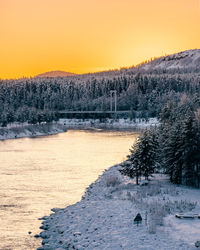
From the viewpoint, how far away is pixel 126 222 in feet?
67.6

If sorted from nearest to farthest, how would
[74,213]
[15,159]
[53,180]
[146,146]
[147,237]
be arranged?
[147,237] → [74,213] → [146,146] → [53,180] → [15,159]

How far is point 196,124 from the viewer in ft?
111

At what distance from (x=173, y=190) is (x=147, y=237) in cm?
1103

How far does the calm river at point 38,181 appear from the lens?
72.5 ft

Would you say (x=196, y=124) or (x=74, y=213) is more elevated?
(x=196, y=124)

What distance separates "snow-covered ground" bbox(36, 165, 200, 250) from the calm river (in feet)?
4.37

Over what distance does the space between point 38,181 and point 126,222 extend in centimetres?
1779

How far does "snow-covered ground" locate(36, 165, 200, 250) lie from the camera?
1784cm

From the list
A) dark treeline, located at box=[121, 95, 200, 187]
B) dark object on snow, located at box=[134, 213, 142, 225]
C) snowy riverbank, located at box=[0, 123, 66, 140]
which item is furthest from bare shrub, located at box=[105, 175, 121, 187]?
snowy riverbank, located at box=[0, 123, 66, 140]

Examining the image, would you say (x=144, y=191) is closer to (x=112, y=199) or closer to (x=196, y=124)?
(x=112, y=199)

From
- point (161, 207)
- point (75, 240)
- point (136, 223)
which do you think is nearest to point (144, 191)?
point (161, 207)

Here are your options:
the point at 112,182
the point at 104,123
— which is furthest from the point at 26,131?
the point at 104,123

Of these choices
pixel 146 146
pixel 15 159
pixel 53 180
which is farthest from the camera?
pixel 15 159

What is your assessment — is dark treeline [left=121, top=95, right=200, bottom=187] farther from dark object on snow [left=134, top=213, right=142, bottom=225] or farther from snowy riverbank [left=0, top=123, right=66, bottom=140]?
snowy riverbank [left=0, top=123, right=66, bottom=140]
